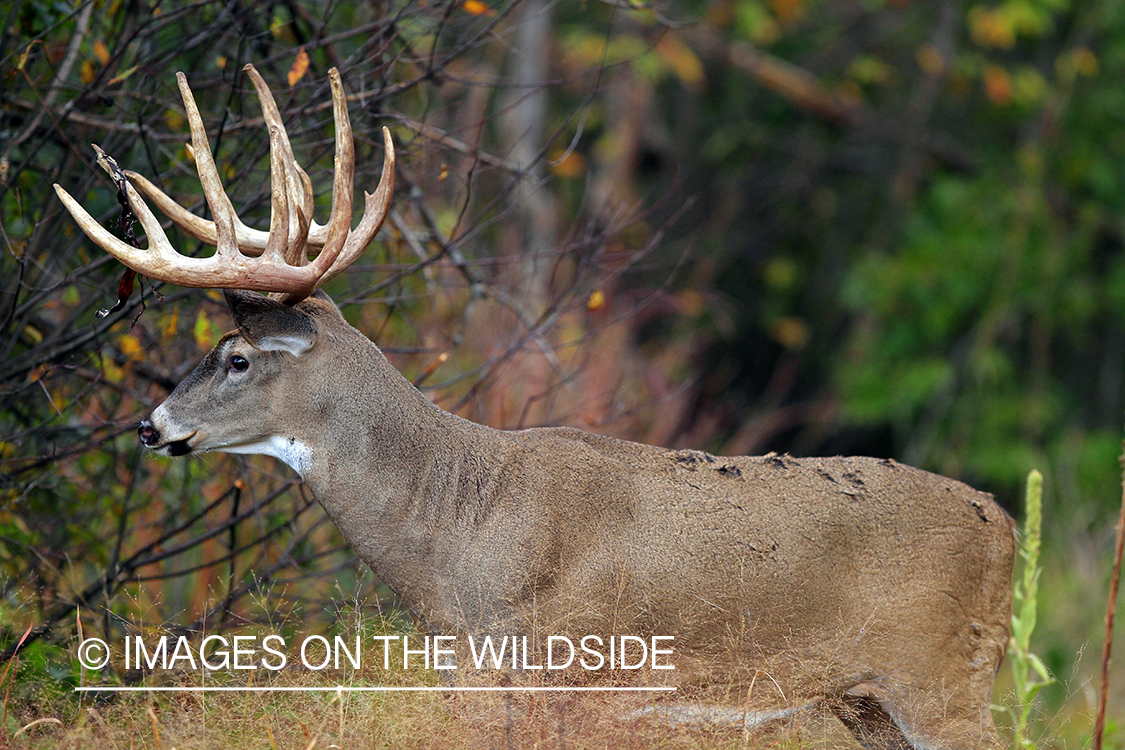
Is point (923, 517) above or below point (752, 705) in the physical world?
above

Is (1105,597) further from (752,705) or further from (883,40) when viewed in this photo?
(883,40)

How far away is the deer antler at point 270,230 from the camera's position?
397 centimetres

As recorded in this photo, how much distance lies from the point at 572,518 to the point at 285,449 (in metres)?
1.00

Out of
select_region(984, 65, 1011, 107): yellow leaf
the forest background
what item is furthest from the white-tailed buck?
select_region(984, 65, 1011, 107): yellow leaf

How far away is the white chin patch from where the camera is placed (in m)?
4.27

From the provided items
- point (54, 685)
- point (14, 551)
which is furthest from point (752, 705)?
point (14, 551)

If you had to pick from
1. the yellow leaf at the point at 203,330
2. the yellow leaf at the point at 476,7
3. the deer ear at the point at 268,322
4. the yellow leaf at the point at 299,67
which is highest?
the yellow leaf at the point at 476,7

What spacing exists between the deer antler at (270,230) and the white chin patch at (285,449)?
1.56ft

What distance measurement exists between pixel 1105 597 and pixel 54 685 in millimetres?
7673

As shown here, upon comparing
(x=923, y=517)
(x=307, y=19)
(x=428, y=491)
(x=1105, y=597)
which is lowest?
(x=1105, y=597)

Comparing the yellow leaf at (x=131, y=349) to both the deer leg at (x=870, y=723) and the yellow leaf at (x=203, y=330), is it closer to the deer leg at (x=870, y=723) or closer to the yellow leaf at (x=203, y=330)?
the yellow leaf at (x=203, y=330)

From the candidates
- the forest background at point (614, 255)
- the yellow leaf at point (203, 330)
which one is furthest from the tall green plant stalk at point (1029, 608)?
the yellow leaf at point (203, 330)

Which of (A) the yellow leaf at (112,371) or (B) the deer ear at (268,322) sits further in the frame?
(A) the yellow leaf at (112,371)

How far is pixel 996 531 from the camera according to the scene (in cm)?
470
